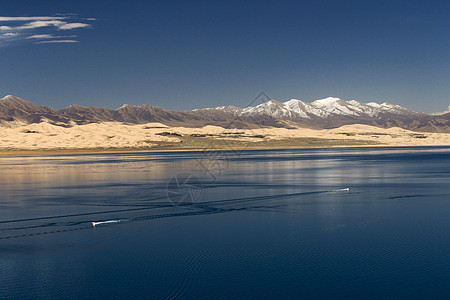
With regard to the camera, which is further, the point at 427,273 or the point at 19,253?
the point at 19,253

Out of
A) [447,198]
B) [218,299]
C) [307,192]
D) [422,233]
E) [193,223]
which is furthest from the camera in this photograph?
[307,192]

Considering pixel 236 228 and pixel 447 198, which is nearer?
pixel 236 228

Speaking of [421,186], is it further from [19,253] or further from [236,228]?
[19,253]

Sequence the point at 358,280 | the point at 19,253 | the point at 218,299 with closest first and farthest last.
→ the point at 218,299 → the point at 358,280 → the point at 19,253

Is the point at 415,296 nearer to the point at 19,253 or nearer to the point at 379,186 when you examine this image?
the point at 19,253

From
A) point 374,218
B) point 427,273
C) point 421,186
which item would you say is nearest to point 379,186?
point 421,186

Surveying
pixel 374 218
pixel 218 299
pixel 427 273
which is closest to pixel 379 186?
pixel 374 218
